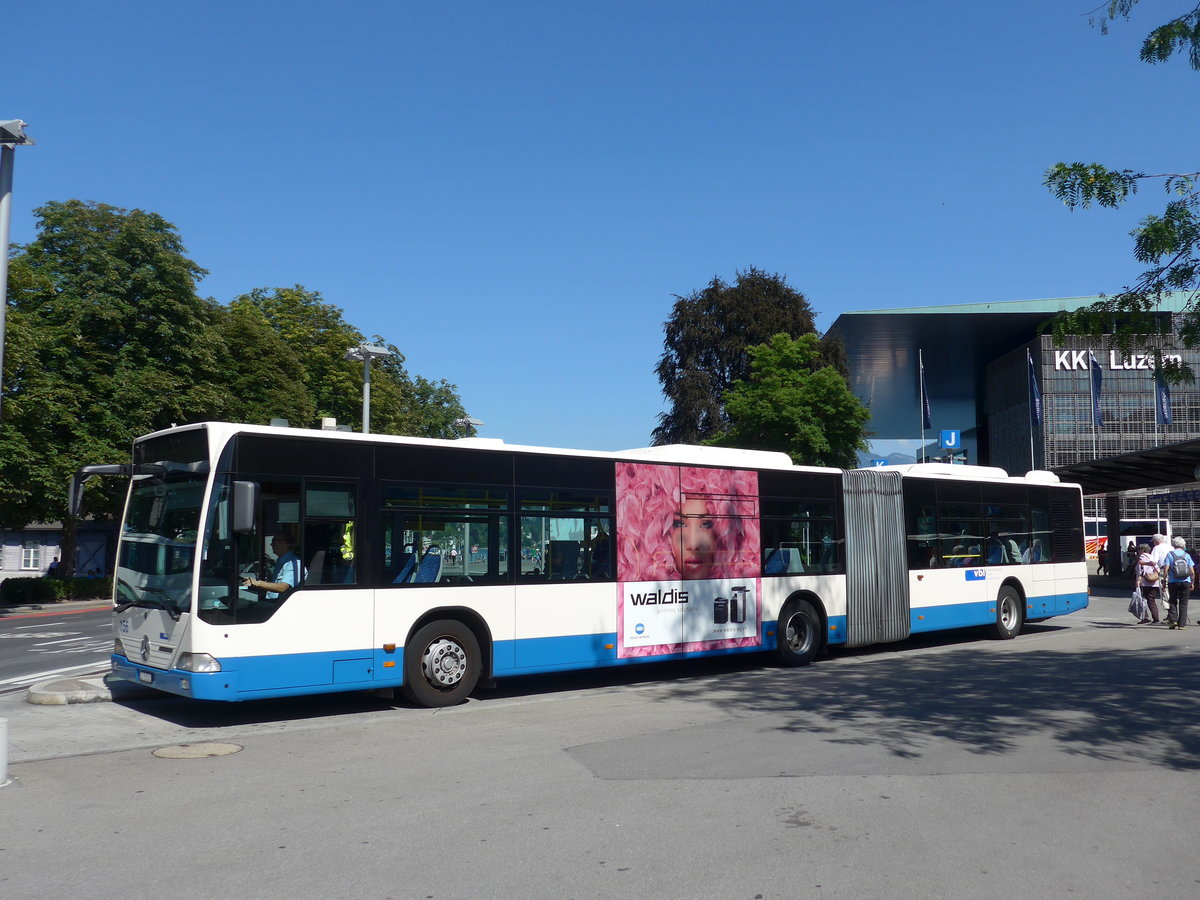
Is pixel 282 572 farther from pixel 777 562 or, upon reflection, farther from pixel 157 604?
pixel 777 562

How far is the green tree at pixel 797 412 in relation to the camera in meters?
36.9

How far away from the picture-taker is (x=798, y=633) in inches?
607

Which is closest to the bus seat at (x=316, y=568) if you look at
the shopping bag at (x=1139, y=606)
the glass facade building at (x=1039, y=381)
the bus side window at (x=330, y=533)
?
the bus side window at (x=330, y=533)

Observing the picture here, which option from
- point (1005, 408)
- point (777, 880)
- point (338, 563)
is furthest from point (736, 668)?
point (1005, 408)

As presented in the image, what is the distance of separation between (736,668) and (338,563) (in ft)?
23.3

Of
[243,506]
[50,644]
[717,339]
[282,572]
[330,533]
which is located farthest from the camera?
[717,339]

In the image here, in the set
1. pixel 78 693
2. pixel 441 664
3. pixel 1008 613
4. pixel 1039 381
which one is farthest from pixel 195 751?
pixel 1039 381

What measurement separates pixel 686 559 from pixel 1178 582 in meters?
13.0

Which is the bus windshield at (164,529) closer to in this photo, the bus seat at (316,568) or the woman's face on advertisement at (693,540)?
the bus seat at (316,568)

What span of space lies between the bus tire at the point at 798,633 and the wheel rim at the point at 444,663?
5448 mm

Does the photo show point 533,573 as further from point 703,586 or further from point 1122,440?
point 1122,440

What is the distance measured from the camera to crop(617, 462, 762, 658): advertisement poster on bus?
13.1m

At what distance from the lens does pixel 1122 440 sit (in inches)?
2778

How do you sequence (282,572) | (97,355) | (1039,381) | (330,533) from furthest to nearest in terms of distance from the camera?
(1039,381), (97,355), (330,533), (282,572)
